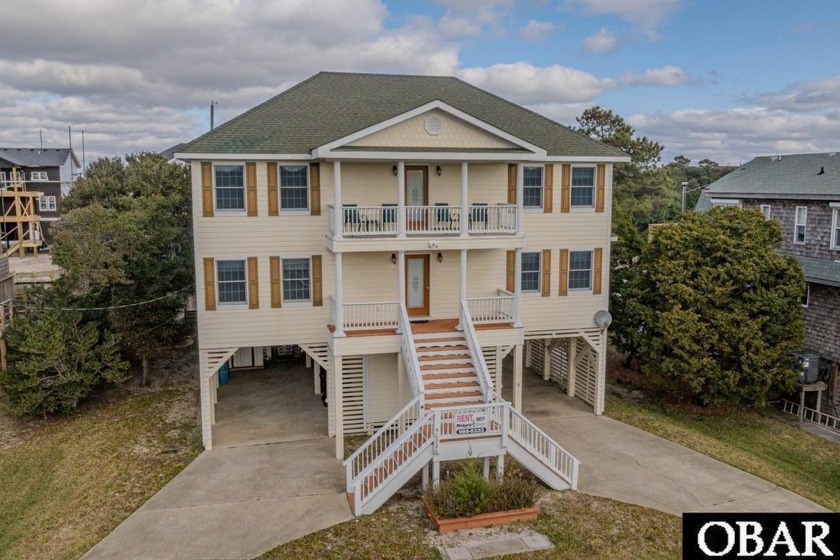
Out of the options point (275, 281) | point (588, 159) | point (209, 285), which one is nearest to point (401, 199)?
point (275, 281)

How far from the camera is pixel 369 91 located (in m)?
20.3

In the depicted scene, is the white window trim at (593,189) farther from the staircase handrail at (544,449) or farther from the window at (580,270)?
the staircase handrail at (544,449)

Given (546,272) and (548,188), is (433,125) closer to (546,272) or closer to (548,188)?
(548,188)

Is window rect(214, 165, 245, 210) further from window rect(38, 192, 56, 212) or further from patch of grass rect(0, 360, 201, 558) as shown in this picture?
window rect(38, 192, 56, 212)

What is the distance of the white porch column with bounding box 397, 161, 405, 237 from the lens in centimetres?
1655

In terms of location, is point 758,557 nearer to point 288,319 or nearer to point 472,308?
point 472,308

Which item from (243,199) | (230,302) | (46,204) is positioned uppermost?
(46,204)

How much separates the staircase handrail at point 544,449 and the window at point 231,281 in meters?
7.95

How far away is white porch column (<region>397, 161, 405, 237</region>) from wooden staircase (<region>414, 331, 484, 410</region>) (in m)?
2.84

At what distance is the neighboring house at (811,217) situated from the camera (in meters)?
21.4

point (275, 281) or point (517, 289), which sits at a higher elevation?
point (275, 281)

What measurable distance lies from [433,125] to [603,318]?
7.92 meters

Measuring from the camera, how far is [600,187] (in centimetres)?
1909

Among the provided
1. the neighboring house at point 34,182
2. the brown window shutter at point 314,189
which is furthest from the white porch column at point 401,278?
the neighboring house at point 34,182
